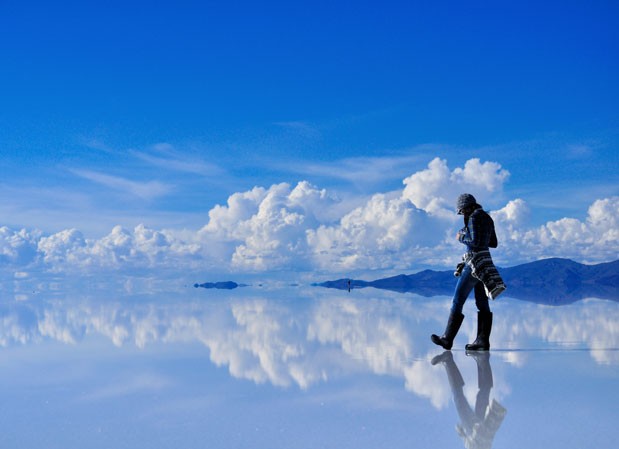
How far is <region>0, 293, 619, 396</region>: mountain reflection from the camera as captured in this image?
8.44 meters

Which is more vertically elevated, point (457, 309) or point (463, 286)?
point (463, 286)

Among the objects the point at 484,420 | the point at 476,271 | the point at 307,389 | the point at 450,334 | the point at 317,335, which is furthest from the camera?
the point at 317,335

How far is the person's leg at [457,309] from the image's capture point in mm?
10562

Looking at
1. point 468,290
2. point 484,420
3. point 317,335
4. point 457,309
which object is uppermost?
point 468,290

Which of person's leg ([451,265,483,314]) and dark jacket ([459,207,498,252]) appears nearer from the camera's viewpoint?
dark jacket ([459,207,498,252])

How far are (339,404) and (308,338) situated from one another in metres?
5.50

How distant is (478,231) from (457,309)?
140cm

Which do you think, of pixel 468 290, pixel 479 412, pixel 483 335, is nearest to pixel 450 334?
pixel 483 335

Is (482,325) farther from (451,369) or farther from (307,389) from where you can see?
(307,389)

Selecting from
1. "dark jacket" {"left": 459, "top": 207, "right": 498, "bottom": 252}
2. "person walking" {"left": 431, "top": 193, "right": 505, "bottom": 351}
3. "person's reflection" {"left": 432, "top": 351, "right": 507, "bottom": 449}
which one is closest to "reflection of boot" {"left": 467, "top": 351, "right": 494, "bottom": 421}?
"person's reflection" {"left": 432, "top": 351, "right": 507, "bottom": 449}

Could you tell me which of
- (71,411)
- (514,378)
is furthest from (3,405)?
(514,378)

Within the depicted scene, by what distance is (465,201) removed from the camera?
10.6 m

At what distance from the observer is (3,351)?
10.8 metres

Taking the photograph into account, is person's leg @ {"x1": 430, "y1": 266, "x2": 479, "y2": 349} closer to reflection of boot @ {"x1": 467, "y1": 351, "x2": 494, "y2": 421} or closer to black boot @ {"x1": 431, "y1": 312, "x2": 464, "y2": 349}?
black boot @ {"x1": 431, "y1": 312, "x2": 464, "y2": 349}
